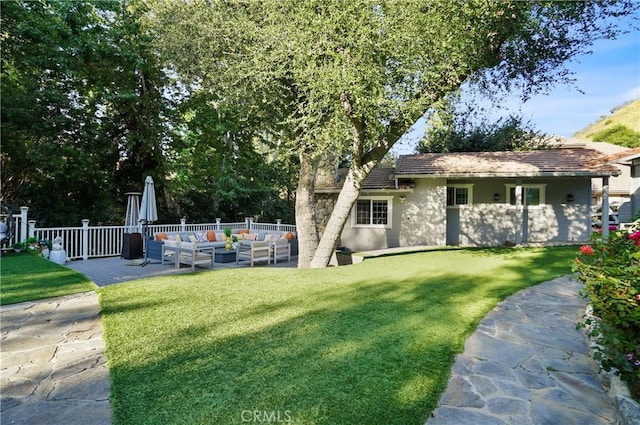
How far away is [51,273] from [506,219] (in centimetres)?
1435

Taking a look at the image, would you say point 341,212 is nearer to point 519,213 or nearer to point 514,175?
point 514,175

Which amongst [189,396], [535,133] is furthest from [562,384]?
[535,133]

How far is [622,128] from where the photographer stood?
3619cm

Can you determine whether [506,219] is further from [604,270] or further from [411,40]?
[604,270]

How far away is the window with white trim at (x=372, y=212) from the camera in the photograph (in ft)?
47.2

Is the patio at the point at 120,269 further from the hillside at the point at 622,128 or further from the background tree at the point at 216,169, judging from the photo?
the hillside at the point at 622,128

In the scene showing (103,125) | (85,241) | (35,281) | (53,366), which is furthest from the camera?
(103,125)

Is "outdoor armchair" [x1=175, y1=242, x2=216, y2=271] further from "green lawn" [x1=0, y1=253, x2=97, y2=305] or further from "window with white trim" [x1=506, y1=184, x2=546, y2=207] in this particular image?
"window with white trim" [x1=506, y1=184, x2=546, y2=207]

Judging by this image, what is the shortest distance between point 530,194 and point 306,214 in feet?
29.8

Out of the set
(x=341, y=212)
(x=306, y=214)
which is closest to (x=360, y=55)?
(x=341, y=212)

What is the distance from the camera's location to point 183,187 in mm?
18719

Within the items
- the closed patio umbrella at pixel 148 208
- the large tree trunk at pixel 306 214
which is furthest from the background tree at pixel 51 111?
the large tree trunk at pixel 306 214

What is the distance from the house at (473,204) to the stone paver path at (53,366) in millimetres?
10784

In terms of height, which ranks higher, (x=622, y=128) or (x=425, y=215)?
(x=622, y=128)
